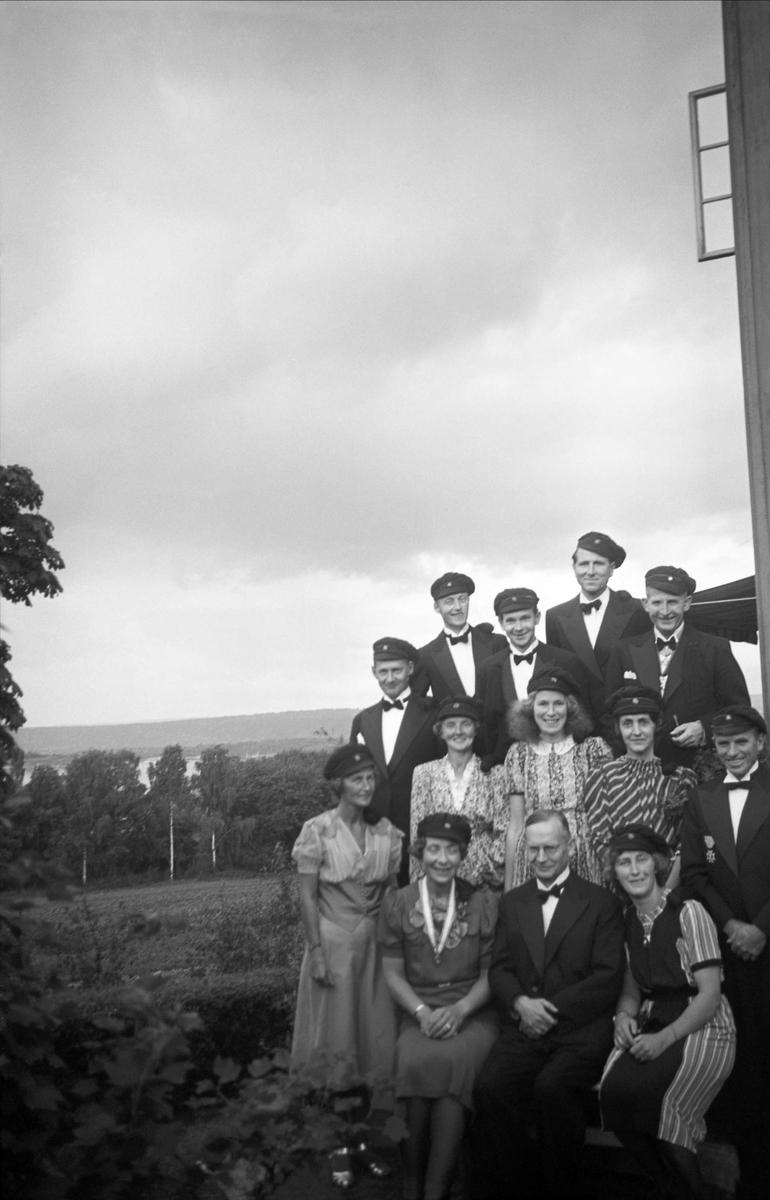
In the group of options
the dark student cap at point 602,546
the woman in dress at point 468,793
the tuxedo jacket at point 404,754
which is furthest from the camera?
the dark student cap at point 602,546

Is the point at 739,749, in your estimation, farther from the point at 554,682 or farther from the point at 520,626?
the point at 520,626

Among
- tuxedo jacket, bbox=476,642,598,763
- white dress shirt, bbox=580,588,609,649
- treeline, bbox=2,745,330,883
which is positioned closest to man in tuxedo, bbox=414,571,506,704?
tuxedo jacket, bbox=476,642,598,763

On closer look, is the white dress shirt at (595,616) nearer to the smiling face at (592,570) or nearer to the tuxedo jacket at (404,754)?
the smiling face at (592,570)

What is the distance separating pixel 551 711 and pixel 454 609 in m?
1.09

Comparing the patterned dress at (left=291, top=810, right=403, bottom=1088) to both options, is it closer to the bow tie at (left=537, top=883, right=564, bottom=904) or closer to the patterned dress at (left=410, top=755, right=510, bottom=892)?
the patterned dress at (left=410, top=755, right=510, bottom=892)

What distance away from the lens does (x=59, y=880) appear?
315 centimetres

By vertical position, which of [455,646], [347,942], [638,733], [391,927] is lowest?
[347,942]

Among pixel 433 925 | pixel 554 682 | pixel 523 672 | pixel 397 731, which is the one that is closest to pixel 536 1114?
pixel 433 925

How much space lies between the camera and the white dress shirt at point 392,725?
5.32 meters

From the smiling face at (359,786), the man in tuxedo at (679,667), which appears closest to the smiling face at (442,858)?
the smiling face at (359,786)

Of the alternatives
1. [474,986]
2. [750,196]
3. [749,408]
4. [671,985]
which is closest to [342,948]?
[474,986]

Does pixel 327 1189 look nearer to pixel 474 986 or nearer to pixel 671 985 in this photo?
pixel 474 986

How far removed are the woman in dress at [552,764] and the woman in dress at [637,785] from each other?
95 millimetres

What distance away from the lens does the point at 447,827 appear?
431 cm
